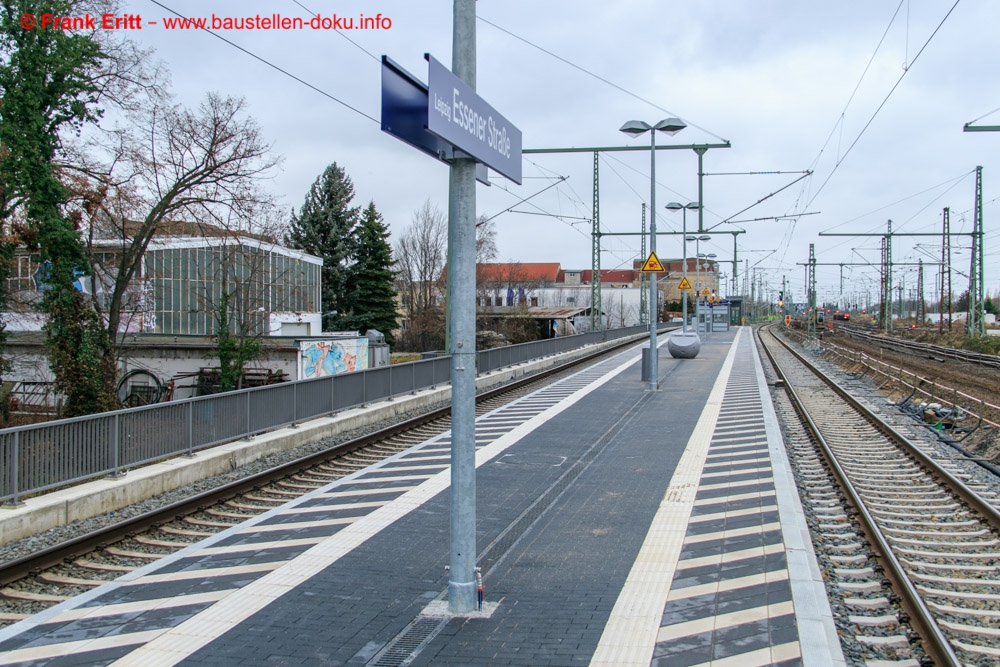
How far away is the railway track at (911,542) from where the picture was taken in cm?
619

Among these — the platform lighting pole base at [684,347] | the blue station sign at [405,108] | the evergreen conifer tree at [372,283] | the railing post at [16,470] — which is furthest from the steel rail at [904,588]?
the evergreen conifer tree at [372,283]

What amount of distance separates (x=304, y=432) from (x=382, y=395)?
400 cm

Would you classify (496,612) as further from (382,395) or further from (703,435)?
(382,395)

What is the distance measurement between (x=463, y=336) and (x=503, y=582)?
245 centimetres

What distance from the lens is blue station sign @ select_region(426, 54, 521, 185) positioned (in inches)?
209

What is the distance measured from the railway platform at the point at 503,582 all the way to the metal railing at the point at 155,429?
8.07 ft

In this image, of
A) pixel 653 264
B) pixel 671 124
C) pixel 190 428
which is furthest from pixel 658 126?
pixel 190 428

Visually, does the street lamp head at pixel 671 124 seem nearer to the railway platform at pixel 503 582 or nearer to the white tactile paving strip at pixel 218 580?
the railway platform at pixel 503 582

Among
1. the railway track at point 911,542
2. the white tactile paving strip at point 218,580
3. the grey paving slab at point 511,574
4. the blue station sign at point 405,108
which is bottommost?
the railway track at point 911,542

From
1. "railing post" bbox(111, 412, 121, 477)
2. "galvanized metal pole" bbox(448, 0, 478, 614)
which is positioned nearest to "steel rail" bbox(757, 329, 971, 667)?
"galvanized metal pole" bbox(448, 0, 478, 614)

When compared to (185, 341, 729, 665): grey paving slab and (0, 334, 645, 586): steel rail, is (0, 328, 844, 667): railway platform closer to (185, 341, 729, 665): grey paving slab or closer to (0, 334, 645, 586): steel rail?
(185, 341, 729, 665): grey paving slab

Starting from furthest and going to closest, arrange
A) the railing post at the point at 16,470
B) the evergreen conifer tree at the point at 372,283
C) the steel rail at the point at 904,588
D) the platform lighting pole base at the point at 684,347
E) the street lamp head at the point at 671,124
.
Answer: the evergreen conifer tree at the point at 372,283 < the platform lighting pole base at the point at 684,347 < the street lamp head at the point at 671,124 < the railing post at the point at 16,470 < the steel rail at the point at 904,588

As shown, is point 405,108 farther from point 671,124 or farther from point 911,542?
point 671,124

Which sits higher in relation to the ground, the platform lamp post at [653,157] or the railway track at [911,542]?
the platform lamp post at [653,157]
